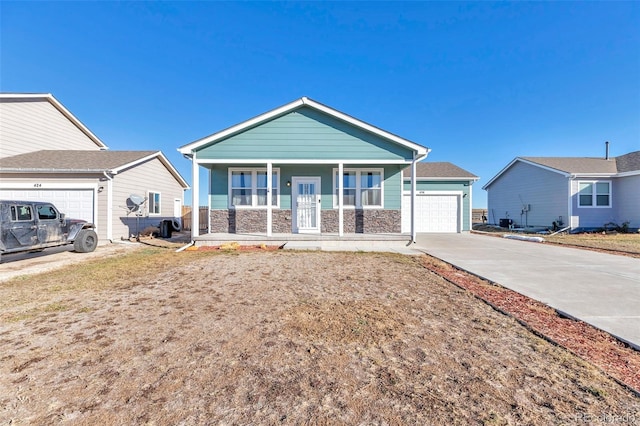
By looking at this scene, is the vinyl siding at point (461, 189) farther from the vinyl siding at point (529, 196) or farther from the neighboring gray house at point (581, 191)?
the vinyl siding at point (529, 196)

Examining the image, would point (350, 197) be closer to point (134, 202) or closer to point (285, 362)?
point (285, 362)

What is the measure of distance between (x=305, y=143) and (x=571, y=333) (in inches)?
362

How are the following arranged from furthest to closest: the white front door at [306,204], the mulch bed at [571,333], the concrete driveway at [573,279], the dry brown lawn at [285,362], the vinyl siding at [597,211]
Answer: the vinyl siding at [597,211], the white front door at [306,204], the concrete driveway at [573,279], the mulch bed at [571,333], the dry brown lawn at [285,362]

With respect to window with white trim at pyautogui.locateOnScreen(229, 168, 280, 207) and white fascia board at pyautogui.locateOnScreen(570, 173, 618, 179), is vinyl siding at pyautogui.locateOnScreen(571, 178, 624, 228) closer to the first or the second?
white fascia board at pyautogui.locateOnScreen(570, 173, 618, 179)

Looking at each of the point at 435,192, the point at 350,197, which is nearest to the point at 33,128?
the point at 350,197

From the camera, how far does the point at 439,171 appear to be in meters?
17.0

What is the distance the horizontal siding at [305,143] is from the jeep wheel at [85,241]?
450cm

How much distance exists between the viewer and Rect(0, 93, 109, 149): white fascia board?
1382 centimetres

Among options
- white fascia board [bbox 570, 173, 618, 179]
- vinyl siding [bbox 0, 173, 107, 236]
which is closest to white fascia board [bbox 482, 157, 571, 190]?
white fascia board [bbox 570, 173, 618, 179]

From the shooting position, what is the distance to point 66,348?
2857 mm

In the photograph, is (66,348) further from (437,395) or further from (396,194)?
(396,194)

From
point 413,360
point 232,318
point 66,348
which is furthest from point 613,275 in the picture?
point 66,348

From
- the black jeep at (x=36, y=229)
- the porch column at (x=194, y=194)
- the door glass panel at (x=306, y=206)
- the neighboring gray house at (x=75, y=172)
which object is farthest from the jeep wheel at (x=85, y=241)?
the door glass panel at (x=306, y=206)

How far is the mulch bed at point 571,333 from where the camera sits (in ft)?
8.14
